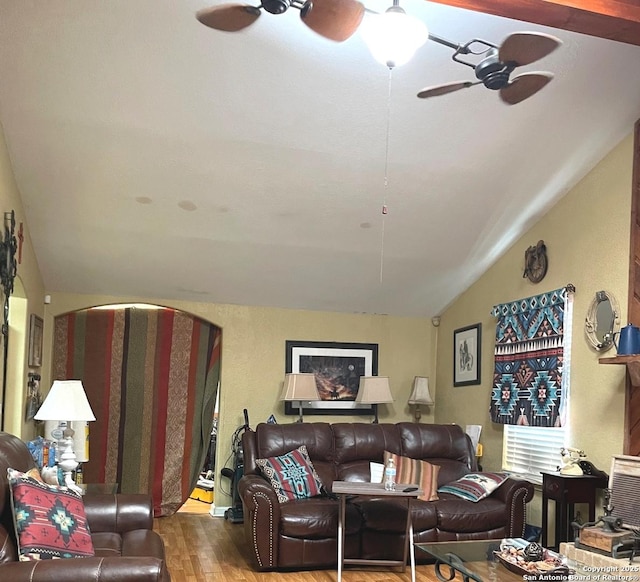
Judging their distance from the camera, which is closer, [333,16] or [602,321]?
[333,16]

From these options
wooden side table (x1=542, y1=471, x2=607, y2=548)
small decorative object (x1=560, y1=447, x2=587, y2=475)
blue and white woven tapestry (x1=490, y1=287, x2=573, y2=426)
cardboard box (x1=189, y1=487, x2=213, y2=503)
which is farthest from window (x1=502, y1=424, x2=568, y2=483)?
cardboard box (x1=189, y1=487, x2=213, y2=503)

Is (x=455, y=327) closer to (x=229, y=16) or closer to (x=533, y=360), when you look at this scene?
(x=533, y=360)

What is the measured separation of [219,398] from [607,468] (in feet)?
12.3

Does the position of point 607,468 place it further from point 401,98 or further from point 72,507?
point 72,507

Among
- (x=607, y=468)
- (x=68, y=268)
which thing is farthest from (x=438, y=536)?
(x=68, y=268)

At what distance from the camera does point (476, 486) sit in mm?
5262

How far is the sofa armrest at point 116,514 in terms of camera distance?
12.2 feet

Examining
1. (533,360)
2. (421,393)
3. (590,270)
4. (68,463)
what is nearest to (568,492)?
(533,360)

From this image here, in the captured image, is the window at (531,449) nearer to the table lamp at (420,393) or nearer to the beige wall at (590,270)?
the beige wall at (590,270)

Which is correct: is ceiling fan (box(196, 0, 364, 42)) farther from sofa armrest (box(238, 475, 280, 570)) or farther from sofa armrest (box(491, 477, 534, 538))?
sofa armrest (box(491, 477, 534, 538))

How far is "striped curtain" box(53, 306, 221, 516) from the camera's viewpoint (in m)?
6.68

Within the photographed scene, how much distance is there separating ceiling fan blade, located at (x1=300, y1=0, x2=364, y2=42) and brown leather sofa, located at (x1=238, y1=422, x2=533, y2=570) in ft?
11.0

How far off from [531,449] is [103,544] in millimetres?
3609

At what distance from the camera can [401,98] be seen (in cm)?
420
